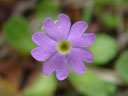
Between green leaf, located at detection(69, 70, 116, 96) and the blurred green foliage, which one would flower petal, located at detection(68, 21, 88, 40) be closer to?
green leaf, located at detection(69, 70, 116, 96)

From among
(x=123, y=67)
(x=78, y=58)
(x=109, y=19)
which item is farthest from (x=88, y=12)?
(x=78, y=58)

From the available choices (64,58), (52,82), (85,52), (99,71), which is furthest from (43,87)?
(85,52)

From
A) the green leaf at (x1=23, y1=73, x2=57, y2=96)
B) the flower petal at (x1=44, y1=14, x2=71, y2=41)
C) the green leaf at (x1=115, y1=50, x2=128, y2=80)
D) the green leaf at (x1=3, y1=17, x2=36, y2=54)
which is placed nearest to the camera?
the flower petal at (x1=44, y1=14, x2=71, y2=41)

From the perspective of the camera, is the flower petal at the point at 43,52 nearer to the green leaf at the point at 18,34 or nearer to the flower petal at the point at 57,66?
the flower petal at the point at 57,66

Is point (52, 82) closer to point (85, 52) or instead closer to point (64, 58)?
point (64, 58)

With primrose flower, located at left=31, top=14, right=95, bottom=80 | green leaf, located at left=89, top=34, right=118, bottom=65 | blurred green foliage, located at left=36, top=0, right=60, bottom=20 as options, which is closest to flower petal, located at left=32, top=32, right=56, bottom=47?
primrose flower, located at left=31, top=14, right=95, bottom=80

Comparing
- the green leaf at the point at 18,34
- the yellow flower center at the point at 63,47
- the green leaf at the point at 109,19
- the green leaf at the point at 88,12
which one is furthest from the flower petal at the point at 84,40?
the green leaf at the point at 109,19
